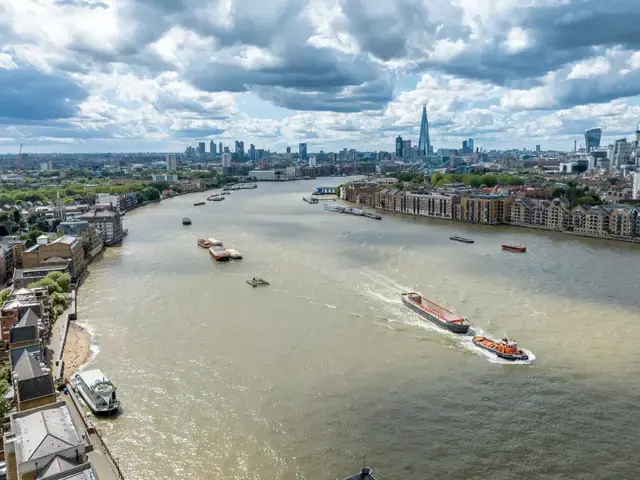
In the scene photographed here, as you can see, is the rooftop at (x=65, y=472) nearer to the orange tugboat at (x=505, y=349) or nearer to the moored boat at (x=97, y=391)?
the moored boat at (x=97, y=391)

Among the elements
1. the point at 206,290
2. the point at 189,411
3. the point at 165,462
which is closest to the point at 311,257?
the point at 206,290

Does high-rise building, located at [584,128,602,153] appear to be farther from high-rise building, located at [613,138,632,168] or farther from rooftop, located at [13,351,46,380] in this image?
rooftop, located at [13,351,46,380]

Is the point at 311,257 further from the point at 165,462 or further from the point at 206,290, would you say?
the point at 165,462

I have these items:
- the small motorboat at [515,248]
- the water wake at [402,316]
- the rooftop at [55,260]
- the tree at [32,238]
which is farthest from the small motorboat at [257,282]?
the tree at [32,238]

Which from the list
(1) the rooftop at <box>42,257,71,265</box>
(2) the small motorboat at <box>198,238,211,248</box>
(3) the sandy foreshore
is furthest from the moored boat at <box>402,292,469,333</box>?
(2) the small motorboat at <box>198,238,211,248</box>

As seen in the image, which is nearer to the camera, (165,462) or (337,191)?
(165,462)
